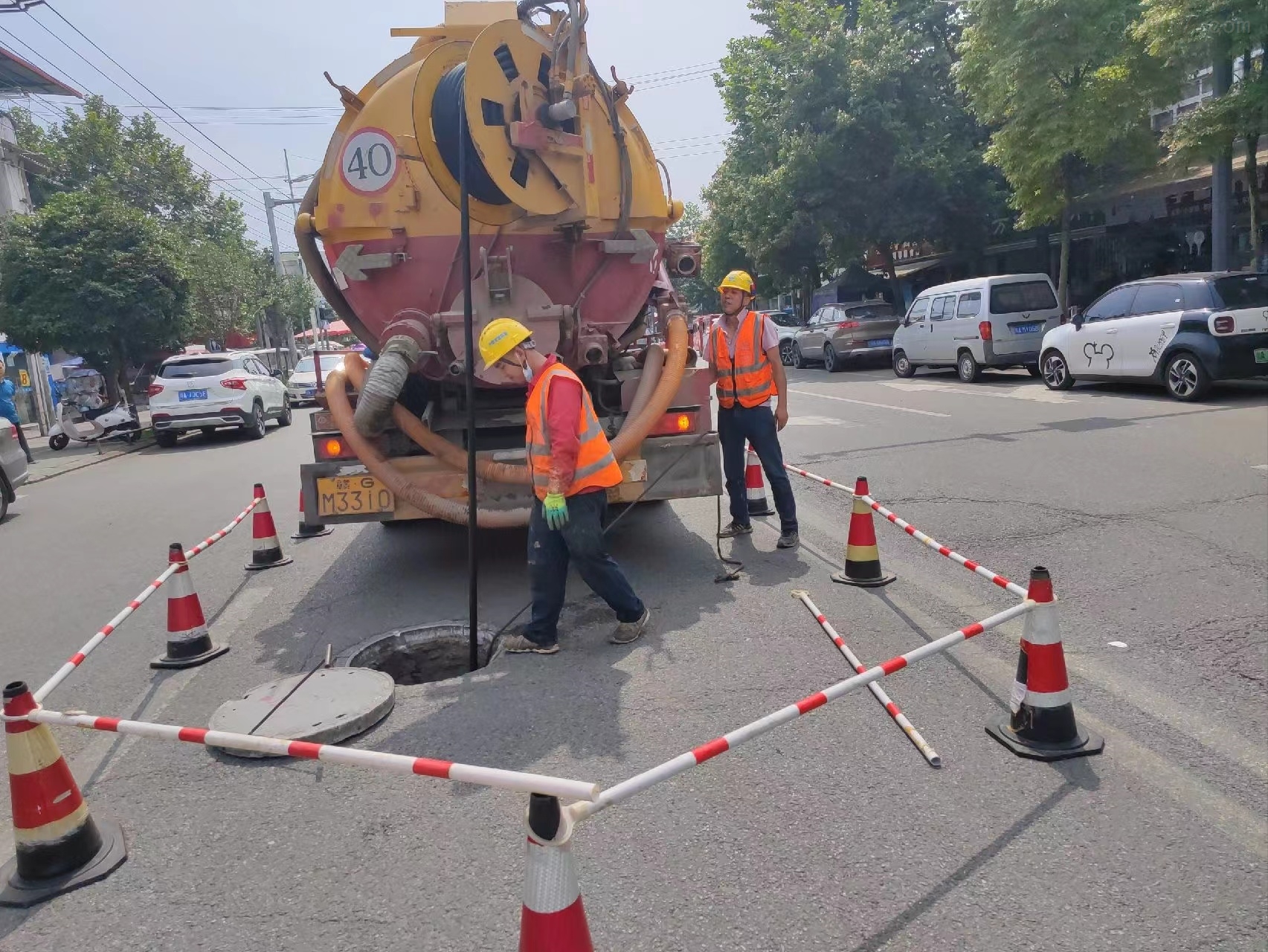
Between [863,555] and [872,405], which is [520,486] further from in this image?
[872,405]

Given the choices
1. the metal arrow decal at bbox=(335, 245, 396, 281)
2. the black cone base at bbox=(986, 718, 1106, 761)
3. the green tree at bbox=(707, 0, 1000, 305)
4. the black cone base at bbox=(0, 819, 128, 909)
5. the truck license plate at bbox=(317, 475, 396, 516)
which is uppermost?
the green tree at bbox=(707, 0, 1000, 305)

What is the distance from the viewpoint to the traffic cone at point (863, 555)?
5.79 m

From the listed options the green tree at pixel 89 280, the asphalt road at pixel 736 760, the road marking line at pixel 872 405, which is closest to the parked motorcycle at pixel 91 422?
the green tree at pixel 89 280

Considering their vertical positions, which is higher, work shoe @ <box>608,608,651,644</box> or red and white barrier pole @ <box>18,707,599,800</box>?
red and white barrier pole @ <box>18,707,599,800</box>

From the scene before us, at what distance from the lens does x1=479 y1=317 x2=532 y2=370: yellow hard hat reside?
4449 mm

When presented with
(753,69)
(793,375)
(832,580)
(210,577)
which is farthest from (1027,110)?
(210,577)

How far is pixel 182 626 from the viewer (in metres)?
5.20

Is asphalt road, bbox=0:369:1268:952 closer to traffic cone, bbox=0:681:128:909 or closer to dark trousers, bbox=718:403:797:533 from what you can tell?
traffic cone, bbox=0:681:128:909

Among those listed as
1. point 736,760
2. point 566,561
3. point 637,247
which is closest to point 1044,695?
point 736,760

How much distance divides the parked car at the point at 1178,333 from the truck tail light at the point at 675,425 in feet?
30.6

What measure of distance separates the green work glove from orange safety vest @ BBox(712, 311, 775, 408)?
2.42 m

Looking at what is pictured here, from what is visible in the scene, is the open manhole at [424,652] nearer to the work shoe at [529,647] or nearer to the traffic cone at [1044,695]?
the work shoe at [529,647]

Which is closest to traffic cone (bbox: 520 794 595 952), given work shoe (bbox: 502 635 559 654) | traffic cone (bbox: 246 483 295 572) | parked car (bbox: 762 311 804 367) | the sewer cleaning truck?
work shoe (bbox: 502 635 559 654)

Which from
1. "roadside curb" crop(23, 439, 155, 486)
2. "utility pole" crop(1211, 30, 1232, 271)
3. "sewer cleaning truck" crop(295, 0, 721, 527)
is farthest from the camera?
"utility pole" crop(1211, 30, 1232, 271)
